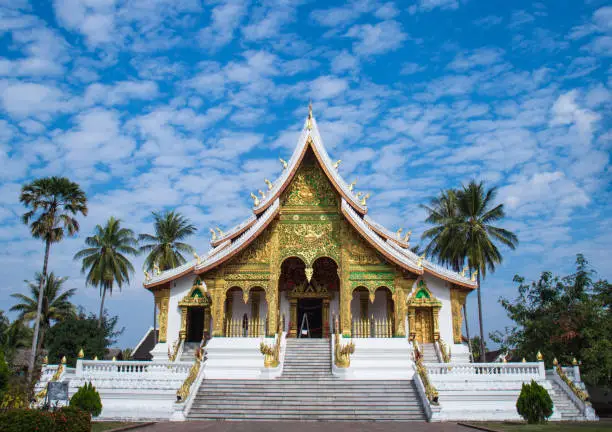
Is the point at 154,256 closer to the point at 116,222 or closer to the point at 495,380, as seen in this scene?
the point at 116,222

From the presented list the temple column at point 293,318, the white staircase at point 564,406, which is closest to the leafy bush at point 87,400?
the temple column at point 293,318

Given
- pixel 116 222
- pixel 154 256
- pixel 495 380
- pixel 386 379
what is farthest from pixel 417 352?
pixel 116 222

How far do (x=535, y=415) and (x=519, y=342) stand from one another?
819 cm

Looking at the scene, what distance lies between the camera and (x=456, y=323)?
1817 centimetres

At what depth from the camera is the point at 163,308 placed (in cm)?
1886

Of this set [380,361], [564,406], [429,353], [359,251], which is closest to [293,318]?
[359,251]

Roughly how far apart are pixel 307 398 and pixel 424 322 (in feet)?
22.2

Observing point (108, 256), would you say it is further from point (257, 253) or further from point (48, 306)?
point (257, 253)

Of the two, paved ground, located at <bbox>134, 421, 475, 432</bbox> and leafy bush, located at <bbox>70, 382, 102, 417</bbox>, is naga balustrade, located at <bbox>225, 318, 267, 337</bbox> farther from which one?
leafy bush, located at <bbox>70, 382, 102, 417</bbox>

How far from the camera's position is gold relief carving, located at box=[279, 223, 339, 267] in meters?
18.1

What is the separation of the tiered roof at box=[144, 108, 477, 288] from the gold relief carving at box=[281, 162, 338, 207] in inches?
11.6

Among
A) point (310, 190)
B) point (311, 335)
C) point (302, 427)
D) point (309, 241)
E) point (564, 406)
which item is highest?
point (310, 190)

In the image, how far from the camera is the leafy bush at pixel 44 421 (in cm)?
709

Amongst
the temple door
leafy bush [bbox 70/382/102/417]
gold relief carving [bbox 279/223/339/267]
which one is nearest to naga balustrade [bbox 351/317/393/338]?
the temple door
